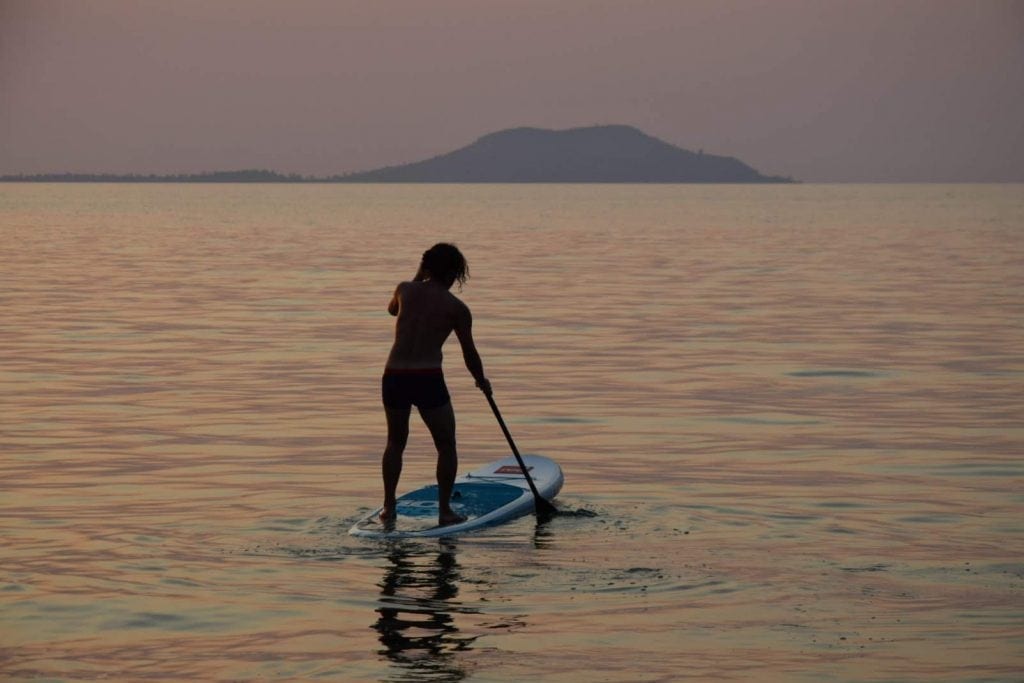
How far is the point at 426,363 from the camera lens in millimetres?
12141

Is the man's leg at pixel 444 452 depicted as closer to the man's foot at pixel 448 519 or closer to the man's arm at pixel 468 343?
the man's foot at pixel 448 519

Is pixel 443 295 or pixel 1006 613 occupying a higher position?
pixel 443 295

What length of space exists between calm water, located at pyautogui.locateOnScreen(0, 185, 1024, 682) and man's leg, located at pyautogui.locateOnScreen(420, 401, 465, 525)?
337 mm

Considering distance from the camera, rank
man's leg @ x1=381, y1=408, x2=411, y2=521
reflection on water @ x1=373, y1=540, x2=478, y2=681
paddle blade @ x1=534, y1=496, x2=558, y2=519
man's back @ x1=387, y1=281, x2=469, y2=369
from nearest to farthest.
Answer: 1. reflection on water @ x1=373, y1=540, x2=478, y2=681
2. man's back @ x1=387, y1=281, x2=469, y2=369
3. man's leg @ x1=381, y1=408, x2=411, y2=521
4. paddle blade @ x1=534, y1=496, x2=558, y2=519

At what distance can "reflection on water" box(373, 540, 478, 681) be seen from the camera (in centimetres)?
886

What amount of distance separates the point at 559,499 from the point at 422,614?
3.76 m

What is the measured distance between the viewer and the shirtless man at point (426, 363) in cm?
1209

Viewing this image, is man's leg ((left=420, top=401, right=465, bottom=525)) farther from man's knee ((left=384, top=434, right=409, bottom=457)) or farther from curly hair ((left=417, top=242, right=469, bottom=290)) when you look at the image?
curly hair ((left=417, top=242, right=469, bottom=290))

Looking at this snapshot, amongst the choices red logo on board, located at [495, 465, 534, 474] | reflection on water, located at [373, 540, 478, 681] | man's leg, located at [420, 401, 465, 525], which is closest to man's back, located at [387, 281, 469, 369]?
man's leg, located at [420, 401, 465, 525]

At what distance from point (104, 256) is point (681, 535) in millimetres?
43734

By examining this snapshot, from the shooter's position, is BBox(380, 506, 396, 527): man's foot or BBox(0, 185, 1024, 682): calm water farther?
BBox(380, 506, 396, 527): man's foot

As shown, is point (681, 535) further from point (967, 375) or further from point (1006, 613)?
point (967, 375)

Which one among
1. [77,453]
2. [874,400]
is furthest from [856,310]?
[77,453]

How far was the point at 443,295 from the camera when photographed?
39.7 ft
